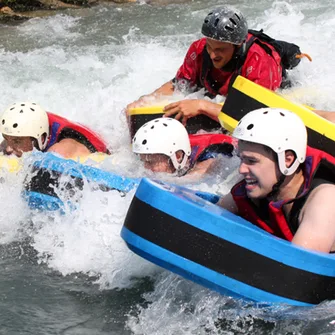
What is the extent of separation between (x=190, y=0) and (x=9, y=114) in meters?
7.45

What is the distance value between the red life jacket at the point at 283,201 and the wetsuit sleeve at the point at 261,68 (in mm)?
1818

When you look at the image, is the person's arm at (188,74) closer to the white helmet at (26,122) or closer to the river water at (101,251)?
the river water at (101,251)

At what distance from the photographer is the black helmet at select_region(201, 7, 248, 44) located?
211 inches

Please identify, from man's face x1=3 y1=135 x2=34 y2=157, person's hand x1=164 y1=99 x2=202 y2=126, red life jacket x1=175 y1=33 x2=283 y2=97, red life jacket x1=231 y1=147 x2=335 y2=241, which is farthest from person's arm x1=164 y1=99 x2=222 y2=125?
red life jacket x1=231 y1=147 x2=335 y2=241

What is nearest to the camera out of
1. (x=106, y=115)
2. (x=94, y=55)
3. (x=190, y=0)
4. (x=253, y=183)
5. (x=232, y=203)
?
(x=253, y=183)

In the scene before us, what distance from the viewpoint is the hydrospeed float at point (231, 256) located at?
130 inches

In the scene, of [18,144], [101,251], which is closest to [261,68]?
[18,144]

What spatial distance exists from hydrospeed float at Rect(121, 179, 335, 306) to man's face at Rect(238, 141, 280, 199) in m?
0.23

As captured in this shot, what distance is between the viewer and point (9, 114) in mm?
5379

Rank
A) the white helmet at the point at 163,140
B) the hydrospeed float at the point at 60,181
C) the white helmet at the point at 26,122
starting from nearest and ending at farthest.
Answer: the hydrospeed float at the point at 60,181 → the white helmet at the point at 163,140 → the white helmet at the point at 26,122

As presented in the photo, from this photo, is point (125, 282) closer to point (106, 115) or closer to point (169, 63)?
point (106, 115)

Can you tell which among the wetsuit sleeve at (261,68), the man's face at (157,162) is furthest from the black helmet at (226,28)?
the man's face at (157,162)

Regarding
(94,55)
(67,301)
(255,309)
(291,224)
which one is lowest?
(94,55)

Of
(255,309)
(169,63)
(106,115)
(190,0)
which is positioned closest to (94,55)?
(169,63)
